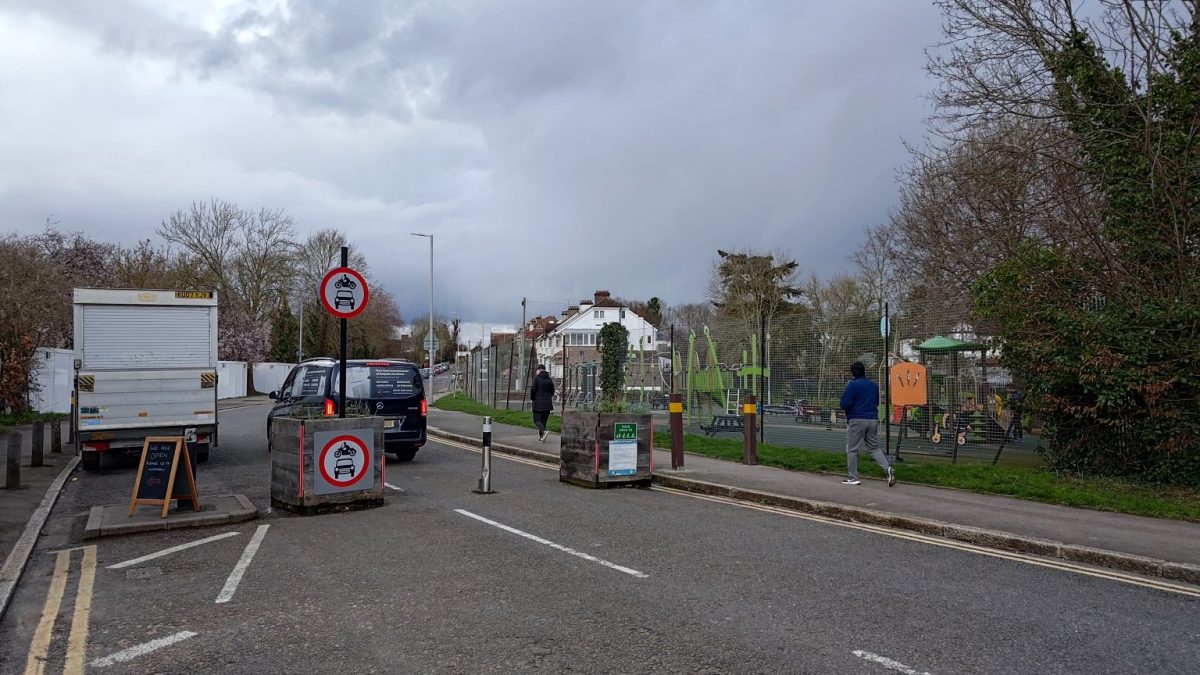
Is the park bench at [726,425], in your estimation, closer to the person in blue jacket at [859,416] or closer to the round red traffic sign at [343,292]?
the person in blue jacket at [859,416]

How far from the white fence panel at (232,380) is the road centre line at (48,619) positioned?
1553 inches

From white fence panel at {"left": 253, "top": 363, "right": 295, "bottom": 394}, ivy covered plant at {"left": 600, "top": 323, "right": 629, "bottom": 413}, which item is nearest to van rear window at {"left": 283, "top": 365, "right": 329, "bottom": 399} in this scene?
ivy covered plant at {"left": 600, "top": 323, "right": 629, "bottom": 413}

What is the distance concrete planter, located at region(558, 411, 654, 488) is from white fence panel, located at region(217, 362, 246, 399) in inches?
1455

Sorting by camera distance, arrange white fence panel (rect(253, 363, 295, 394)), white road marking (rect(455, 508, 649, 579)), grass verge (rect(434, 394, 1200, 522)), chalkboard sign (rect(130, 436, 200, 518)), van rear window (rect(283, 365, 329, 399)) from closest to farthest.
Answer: white road marking (rect(455, 508, 649, 579)) → chalkboard sign (rect(130, 436, 200, 518)) → grass verge (rect(434, 394, 1200, 522)) → van rear window (rect(283, 365, 329, 399)) → white fence panel (rect(253, 363, 295, 394))

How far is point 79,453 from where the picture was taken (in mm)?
14758

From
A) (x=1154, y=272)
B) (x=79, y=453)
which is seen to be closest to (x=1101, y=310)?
(x=1154, y=272)

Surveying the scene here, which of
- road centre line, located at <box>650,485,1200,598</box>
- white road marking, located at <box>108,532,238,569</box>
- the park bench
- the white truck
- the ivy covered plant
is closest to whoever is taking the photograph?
road centre line, located at <box>650,485,1200,598</box>

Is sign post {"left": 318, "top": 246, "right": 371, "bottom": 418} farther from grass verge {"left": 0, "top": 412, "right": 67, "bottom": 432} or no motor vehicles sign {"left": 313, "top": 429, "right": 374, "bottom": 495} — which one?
grass verge {"left": 0, "top": 412, "right": 67, "bottom": 432}

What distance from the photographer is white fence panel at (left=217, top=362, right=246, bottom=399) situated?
147ft

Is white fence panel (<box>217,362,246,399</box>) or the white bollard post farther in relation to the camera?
white fence panel (<box>217,362,246,399</box>)

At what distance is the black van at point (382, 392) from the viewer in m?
13.7

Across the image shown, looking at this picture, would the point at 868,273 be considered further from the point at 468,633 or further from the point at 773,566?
the point at 468,633

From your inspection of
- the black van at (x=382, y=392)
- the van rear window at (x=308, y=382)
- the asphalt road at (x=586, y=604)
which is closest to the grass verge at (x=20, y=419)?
the van rear window at (x=308, y=382)

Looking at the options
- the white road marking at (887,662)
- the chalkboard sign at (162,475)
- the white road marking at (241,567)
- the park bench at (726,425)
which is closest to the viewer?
the white road marking at (887,662)
